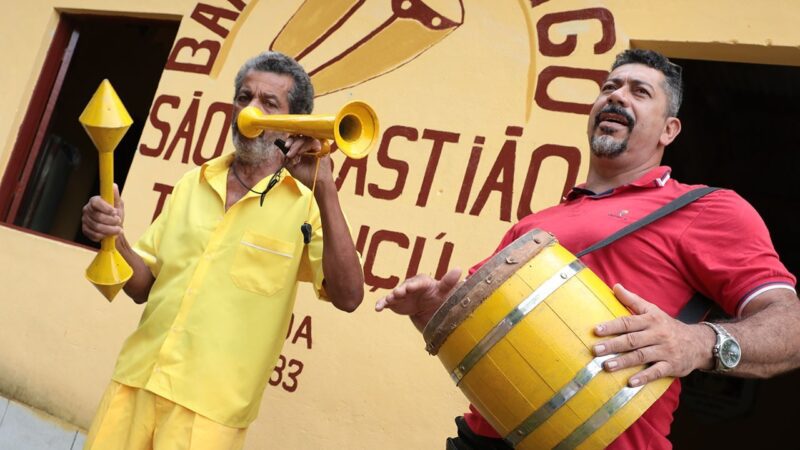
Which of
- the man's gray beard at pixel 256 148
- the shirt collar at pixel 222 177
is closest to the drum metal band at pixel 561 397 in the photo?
the shirt collar at pixel 222 177

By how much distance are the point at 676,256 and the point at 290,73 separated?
1.36 meters

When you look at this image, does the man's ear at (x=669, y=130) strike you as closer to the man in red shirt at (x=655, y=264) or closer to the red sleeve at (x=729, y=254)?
the man in red shirt at (x=655, y=264)

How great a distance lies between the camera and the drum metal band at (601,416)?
1.51 m

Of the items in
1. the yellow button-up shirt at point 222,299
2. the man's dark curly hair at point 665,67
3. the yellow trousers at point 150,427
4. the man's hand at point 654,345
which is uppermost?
the man's dark curly hair at point 665,67

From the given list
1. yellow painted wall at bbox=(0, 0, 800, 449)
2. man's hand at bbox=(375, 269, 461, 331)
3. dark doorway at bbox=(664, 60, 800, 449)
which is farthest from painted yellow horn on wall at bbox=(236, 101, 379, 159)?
dark doorway at bbox=(664, 60, 800, 449)

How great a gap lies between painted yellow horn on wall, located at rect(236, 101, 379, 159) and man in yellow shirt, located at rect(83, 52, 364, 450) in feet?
0.26

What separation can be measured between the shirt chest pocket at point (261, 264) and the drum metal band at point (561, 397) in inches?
38.5

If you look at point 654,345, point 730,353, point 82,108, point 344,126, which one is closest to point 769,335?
point 730,353

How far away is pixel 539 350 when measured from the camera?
156cm

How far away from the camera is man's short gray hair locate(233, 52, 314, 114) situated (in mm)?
2521

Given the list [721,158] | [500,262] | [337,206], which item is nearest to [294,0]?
[337,206]

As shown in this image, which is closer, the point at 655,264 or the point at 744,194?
the point at 655,264

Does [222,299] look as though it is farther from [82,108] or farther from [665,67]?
[82,108]

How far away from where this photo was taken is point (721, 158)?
563 centimetres
